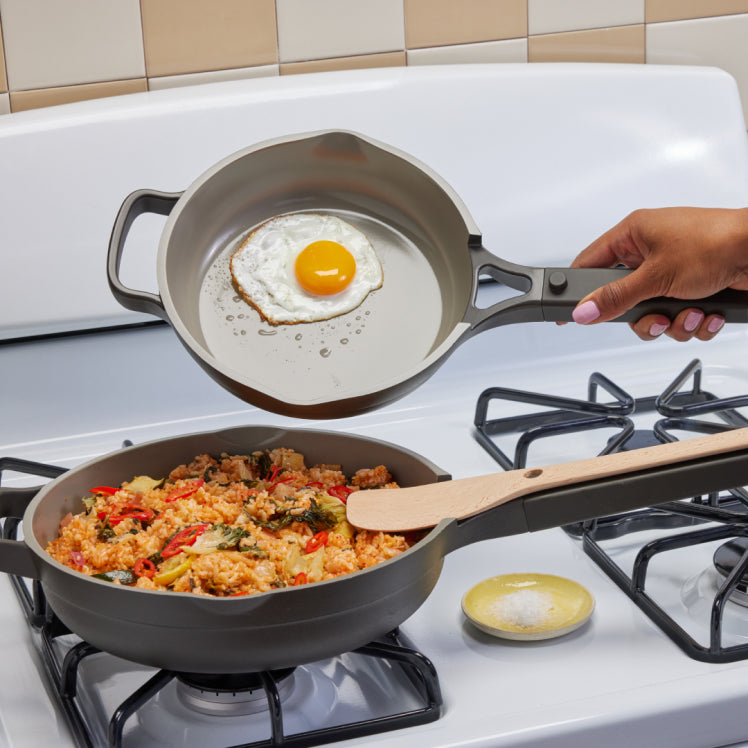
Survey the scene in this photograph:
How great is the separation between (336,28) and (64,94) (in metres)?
0.35

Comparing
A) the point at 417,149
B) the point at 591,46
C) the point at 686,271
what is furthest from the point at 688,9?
the point at 686,271

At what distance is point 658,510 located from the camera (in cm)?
92

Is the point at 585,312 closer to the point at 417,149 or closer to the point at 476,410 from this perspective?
the point at 476,410

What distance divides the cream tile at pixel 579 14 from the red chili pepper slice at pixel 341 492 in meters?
0.79

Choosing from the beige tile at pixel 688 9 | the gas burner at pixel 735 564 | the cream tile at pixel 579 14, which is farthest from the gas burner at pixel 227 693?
the beige tile at pixel 688 9

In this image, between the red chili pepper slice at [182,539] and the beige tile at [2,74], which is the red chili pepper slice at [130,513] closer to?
the red chili pepper slice at [182,539]

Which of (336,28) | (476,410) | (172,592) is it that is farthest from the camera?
(336,28)

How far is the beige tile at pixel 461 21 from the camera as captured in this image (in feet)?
4.23

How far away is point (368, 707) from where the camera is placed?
726 millimetres

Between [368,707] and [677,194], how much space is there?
846 millimetres

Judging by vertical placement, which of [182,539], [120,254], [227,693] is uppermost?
[120,254]

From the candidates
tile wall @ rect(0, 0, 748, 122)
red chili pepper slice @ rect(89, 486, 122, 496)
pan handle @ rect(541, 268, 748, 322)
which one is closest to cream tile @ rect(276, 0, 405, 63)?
tile wall @ rect(0, 0, 748, 122)

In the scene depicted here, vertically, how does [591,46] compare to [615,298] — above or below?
above

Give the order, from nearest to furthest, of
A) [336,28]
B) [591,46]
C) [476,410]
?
[476,410] < [336,28] < [591,46]
